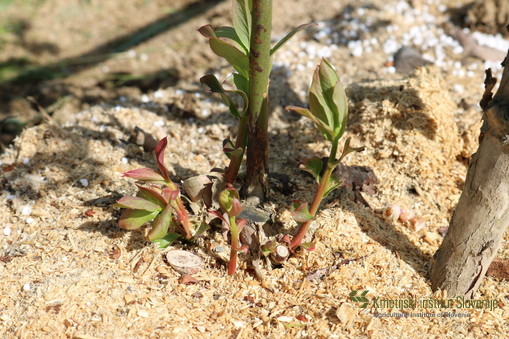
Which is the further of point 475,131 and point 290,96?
point 290,96

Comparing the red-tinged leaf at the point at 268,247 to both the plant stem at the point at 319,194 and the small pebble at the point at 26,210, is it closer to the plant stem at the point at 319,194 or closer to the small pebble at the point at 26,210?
the plant stem at the point at 319,194

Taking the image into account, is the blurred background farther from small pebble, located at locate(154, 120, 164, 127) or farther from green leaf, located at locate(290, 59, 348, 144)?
green leaf, located at locate(290, 59, 348, 144)

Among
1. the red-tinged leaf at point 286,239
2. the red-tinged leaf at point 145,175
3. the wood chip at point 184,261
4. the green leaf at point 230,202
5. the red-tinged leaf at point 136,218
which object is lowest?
the wood chip at point 184,261

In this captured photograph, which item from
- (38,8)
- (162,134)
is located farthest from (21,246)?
(38,8)

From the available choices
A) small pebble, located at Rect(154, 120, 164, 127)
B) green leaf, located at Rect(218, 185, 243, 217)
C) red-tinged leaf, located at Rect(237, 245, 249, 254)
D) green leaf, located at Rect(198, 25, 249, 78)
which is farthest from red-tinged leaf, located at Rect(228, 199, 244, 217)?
small pebble, located at Rect(154, 120, 164, 127)

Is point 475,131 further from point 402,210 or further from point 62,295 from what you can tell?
point 62,295

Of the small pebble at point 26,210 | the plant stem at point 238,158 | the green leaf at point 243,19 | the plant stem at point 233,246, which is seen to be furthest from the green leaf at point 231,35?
the small pebble at point 26,210
